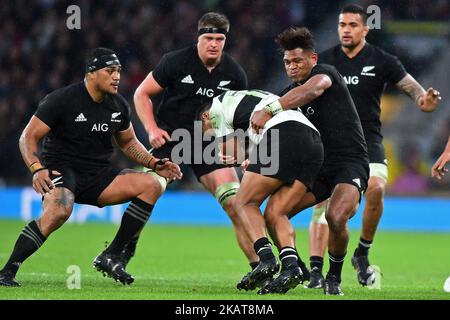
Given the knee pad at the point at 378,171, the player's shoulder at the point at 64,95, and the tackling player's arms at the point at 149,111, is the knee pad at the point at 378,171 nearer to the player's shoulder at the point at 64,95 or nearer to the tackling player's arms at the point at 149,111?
the tackling player's arms at the point at 149,111

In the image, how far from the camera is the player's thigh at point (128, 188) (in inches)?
377

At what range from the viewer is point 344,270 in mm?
12047

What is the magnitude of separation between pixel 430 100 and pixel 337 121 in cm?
109

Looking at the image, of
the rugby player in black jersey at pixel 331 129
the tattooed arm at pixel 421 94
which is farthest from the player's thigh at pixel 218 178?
the tattooed arm at pixel 421 94

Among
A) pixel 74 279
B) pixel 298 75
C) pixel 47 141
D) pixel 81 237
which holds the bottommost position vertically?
pixel 81 237

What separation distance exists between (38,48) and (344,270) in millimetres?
12017

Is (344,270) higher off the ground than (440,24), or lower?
lower

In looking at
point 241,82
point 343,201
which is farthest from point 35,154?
point 343,201

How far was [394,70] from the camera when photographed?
412 inches

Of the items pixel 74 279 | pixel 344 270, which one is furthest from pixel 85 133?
pixel 344 270

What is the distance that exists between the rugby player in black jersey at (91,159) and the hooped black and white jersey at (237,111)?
947 millimetres

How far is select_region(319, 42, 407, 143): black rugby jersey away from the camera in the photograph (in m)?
10.4

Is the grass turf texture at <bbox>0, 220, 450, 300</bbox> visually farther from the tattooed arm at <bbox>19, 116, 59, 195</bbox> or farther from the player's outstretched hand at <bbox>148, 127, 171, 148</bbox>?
the player's outstretched hand at <bbox>148, 127, 171, 148</bbox>

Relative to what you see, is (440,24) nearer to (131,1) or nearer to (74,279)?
(131,1)
